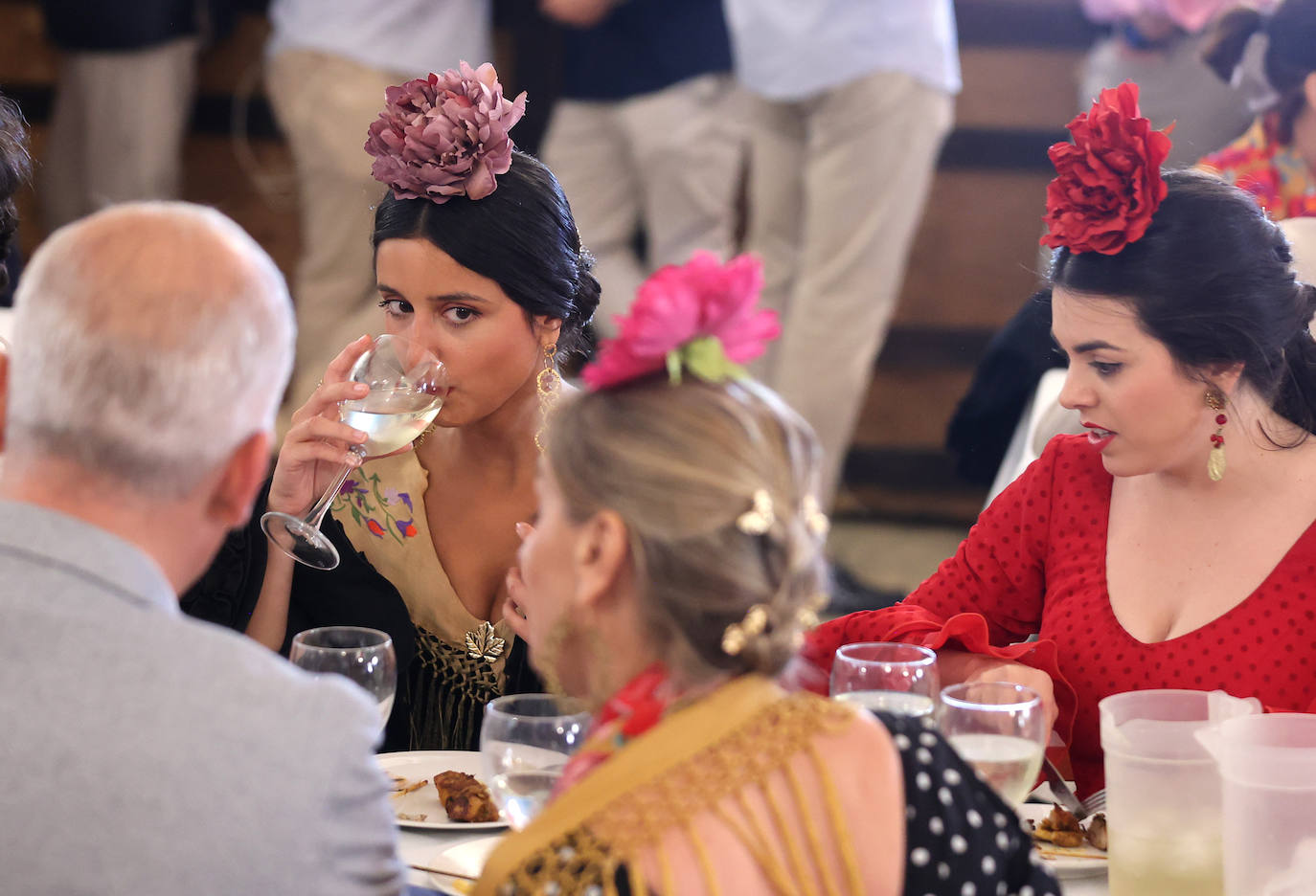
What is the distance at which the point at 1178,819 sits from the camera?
1.23m

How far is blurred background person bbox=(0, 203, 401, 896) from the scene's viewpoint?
0.94 meters

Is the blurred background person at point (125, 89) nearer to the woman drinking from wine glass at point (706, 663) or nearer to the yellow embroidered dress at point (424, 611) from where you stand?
the yellow embroidered dress at point (424, 611)

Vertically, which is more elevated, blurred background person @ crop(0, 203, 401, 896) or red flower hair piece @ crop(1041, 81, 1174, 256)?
red flower hair piece @ crop(1041, 81, 1174, 256)

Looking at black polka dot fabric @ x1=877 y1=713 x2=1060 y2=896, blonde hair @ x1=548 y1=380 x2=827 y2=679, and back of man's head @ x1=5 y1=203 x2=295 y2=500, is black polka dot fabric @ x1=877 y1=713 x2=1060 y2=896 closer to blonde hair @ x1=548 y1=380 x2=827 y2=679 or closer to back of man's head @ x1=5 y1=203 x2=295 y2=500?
blonde hair @ x1=548 y1=380 x2=827 y2=679

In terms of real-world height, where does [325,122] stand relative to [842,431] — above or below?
above

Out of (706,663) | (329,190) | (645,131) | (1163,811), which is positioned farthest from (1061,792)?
(329,190)

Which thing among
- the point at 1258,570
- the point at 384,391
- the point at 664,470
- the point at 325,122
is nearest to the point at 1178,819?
the point at 664,470

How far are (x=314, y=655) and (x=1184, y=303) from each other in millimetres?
1093

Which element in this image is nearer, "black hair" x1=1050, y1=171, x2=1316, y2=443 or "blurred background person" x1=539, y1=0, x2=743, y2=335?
"black hair" x1=1050, y1=171, x2=1316, y2=443

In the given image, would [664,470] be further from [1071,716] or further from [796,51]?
[796,51]

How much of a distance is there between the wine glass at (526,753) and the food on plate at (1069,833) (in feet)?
1.53

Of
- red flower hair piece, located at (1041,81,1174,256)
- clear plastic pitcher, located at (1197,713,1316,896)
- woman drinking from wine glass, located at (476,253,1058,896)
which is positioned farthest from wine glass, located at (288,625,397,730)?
red flower hair piece, located at (1041,81,1174,256)

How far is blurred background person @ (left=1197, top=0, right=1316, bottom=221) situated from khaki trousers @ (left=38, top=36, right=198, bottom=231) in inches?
120

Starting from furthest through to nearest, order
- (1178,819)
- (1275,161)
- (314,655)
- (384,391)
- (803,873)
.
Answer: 1. (1275,161)
2. (384,391)
3. (314,655)
4. (1178,819)
5. (803,873)
